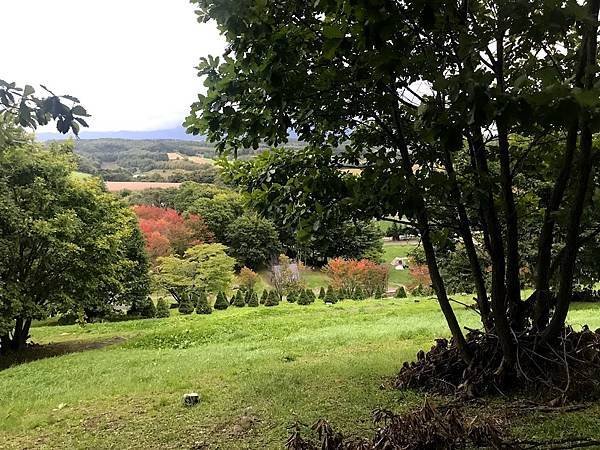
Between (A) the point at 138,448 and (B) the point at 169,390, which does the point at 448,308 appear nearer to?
(A) the point at 138,448

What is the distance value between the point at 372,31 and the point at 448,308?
3334mm

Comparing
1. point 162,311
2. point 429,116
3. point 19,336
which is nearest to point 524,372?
point 429,116

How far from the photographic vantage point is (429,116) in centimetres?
236

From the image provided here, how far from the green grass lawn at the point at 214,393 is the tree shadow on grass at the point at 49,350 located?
241cm

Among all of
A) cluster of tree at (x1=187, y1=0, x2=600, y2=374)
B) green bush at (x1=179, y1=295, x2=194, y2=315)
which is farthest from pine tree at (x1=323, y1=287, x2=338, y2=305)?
cluster of tree at (x1=187, y1=0, x2=600, y2=374)

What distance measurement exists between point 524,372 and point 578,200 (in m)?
1.64

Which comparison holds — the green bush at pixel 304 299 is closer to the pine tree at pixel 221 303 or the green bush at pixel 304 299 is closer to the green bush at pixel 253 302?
the green bush at pixel 253 302

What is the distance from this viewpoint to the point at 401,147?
462 cm

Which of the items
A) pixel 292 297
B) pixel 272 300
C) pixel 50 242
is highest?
pixel 50 242

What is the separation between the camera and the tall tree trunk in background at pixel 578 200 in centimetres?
305

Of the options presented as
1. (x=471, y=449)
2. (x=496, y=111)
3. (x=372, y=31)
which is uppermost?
(x=372, y=31)

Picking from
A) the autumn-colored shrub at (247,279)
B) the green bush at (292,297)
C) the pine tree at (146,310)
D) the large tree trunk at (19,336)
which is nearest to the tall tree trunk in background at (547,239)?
the large tree trunk at (19,336)

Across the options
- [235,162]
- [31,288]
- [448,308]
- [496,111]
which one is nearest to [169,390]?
[235,162]

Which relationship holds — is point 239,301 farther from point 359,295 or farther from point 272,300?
point 359,295
